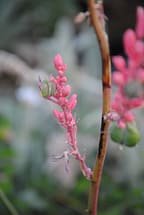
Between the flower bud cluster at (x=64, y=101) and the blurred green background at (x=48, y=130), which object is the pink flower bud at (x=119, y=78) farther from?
the blurred green background at (x=48, y=130)

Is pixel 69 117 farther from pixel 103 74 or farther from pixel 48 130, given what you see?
pixel 48 130

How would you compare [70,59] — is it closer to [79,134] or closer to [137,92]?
[79,134]

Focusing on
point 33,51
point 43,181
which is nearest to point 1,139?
point 43,181

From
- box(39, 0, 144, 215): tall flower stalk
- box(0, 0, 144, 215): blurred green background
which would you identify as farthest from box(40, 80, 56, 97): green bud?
box(0, 0, 144, 215): blurred green background

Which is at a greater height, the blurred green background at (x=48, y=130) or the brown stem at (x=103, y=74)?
the brown stem at (x=103, y=74)

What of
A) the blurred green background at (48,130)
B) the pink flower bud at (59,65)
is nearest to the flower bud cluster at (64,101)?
the pink flower bud at (59,65)

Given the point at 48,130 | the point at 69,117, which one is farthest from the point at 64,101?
the point at 48,130
